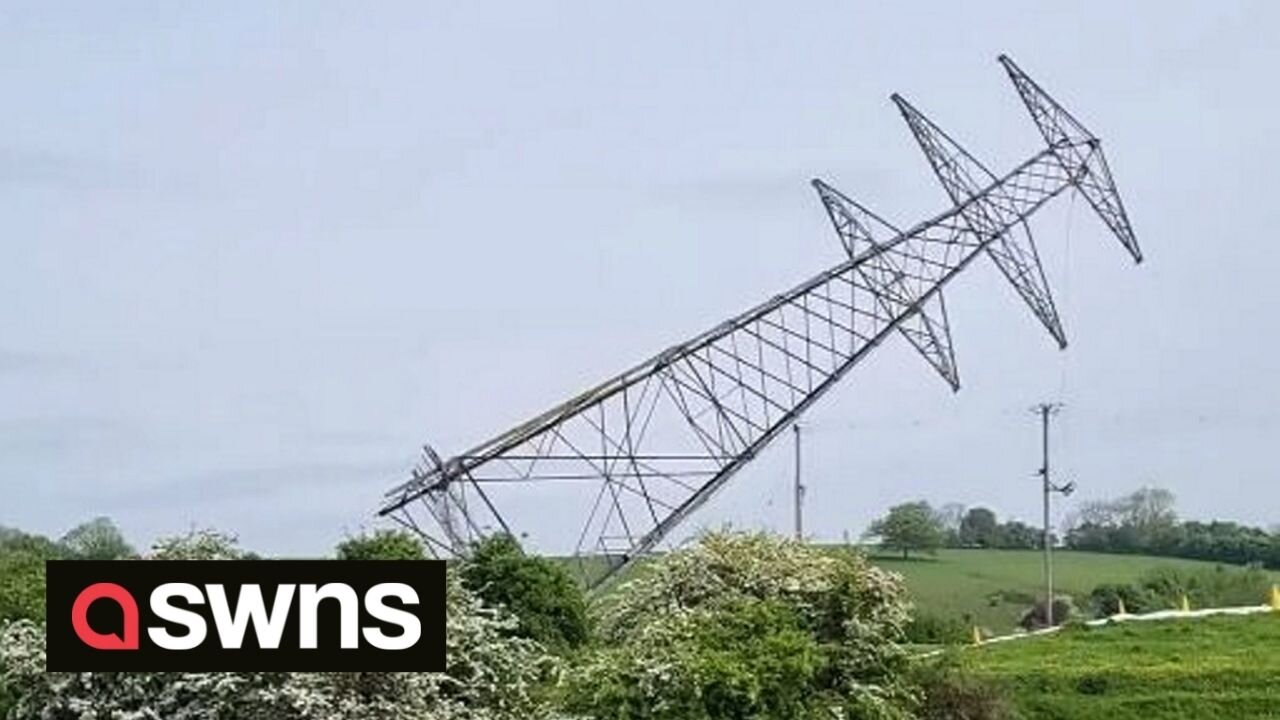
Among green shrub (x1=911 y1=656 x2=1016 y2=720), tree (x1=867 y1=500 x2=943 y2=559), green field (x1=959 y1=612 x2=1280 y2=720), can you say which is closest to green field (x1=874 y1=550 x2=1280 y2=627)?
tree (x1=867 y1=500 x2=943 y2=559)

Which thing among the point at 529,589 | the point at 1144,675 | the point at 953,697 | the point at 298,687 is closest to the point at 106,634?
the point at 298,687

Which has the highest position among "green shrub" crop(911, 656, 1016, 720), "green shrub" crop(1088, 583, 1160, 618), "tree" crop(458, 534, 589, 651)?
"tree" crop(458, 534, 589, 651)

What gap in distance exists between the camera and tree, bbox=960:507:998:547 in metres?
105

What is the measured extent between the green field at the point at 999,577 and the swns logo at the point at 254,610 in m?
43.0

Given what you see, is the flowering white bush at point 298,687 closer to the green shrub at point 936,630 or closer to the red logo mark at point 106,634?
the red logo mark at point 106,634

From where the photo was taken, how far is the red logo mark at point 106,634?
20.0 m

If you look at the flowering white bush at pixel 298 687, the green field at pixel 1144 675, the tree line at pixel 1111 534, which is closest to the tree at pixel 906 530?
the tree line at pixel 1111 534

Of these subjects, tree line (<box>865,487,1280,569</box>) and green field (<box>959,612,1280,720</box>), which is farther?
tree line (<box>865,487,1280,569</box>)

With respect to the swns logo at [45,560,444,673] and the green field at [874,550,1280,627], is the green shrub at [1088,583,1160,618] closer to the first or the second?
the green field at [874,550,1280,627]

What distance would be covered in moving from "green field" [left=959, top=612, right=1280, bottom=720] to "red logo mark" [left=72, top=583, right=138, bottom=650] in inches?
753

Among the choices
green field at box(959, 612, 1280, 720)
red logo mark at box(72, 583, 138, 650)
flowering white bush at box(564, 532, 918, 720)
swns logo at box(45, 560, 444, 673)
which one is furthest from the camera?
green field at box(959, 612, 1280, 720)

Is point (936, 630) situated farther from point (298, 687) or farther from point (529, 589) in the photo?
point (298, 687)

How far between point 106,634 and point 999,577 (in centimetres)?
6351

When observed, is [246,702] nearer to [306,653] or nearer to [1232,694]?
[306,653]
